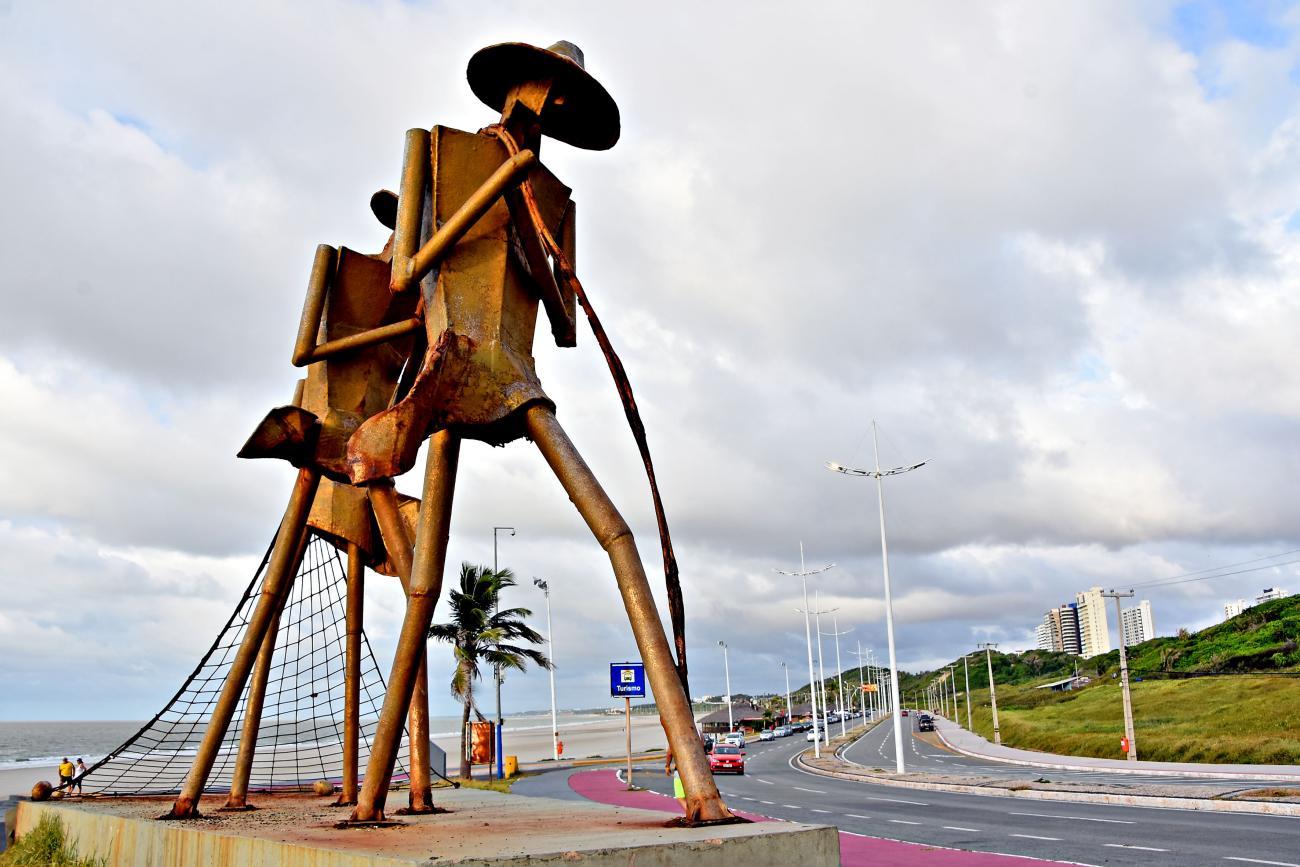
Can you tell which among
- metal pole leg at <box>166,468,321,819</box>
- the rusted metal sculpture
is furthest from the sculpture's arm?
metal pole leg at <box>166,468,321,819</box>

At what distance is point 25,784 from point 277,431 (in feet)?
138

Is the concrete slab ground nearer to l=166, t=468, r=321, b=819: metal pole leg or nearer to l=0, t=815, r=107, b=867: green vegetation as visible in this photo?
l=0, t=815, r=107, b=867: green vegetation

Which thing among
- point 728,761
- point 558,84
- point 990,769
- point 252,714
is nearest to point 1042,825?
point 252,714

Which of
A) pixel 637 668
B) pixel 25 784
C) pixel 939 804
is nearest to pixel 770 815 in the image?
pixel 939 804

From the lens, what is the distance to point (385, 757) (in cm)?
692

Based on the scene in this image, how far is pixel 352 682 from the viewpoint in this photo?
10.6 m

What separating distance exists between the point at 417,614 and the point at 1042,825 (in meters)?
13.4

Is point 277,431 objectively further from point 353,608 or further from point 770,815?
point 770,815

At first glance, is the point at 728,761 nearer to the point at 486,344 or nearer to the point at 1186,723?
the point at 1186,723

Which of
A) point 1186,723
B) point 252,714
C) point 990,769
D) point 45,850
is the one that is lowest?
point 990,769

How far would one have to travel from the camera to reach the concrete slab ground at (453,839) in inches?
186

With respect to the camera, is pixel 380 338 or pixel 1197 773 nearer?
pixel 380 338

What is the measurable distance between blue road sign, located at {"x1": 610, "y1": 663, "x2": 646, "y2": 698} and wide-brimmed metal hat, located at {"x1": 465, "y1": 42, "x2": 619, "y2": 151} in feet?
71.6

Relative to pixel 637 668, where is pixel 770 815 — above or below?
below
